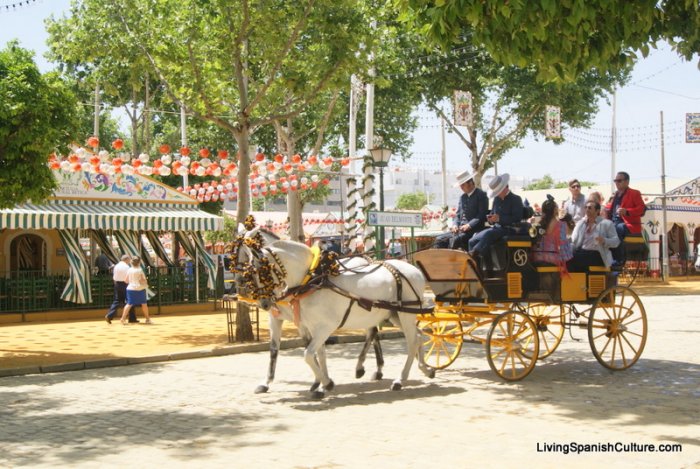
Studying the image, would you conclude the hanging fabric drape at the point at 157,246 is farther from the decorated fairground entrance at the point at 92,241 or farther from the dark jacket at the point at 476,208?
the dark jacket at the point at 476,208

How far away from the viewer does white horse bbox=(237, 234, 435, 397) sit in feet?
31.3

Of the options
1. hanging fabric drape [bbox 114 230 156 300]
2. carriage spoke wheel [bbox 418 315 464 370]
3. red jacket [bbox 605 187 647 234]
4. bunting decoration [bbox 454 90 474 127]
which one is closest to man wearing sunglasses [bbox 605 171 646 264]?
red jacket [bbox 605 187 647 234]

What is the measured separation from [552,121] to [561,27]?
2408 cm

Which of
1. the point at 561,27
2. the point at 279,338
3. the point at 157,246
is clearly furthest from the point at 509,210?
the point at 157,246

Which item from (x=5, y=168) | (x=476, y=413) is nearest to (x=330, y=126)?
(x=5, y=168)

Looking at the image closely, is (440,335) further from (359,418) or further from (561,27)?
(561,27)

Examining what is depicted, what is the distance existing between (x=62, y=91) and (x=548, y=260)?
8741 millimetres

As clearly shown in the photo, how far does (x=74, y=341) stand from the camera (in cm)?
1744

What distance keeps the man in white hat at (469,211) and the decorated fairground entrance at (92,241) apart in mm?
15128

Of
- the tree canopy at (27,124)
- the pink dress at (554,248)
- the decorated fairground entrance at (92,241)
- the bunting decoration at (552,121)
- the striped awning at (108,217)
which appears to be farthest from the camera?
the bunting decoration at (552,121)

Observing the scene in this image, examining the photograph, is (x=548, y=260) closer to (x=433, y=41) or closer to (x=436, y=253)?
(x=436, y=253)

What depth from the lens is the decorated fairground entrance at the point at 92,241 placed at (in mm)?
23219

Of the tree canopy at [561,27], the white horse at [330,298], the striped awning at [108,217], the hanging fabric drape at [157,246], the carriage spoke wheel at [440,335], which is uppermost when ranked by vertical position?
the tree canopy at [561,27]

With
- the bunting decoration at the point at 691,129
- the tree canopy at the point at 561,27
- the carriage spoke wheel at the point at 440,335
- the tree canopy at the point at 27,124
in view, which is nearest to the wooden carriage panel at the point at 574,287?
the carriage spoke wheel at the point at 440,335
